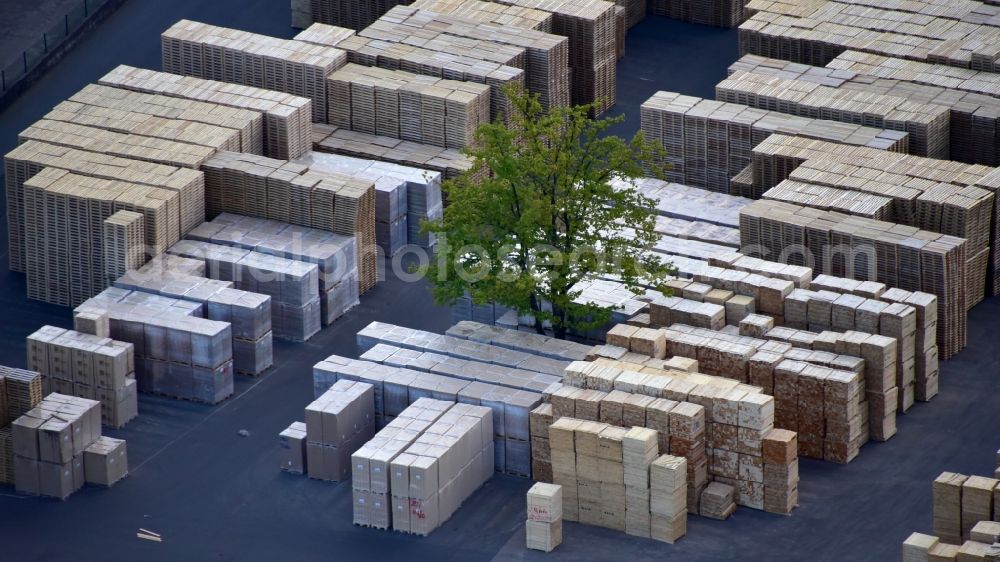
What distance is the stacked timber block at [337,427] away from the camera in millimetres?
41938

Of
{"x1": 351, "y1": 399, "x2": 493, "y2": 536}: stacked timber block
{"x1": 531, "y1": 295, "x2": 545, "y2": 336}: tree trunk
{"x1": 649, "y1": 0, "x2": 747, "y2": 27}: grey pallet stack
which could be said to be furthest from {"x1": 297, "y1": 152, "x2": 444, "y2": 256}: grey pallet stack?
{"x1": 649, "y1": 0, "x2": 747, "y2": 27}: grey pallet stack

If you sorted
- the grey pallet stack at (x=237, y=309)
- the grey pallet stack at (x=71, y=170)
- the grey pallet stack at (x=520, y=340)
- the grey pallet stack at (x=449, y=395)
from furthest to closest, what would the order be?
Answer: the grey pallet stack at (x=71, y=170) < the grey pallet stack at (x=237, y=309) < the grey pallet stack at (x=520, y=340) < the grey pallet stack at (x=449, y=395)

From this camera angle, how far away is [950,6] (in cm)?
5644

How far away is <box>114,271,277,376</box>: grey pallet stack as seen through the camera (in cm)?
4562

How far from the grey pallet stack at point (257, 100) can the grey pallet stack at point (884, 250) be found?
34.3 feet

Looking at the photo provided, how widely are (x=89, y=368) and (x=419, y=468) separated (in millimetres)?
7709

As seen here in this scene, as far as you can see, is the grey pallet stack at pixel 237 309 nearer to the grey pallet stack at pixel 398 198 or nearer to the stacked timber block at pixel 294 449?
the stacked timber block at pixel 294 449

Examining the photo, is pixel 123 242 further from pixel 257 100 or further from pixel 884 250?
pixel 884 250

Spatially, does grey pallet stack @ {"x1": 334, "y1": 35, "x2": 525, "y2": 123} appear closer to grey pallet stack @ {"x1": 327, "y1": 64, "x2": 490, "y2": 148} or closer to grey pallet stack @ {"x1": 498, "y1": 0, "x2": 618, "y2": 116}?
grey pallet stack @ {"x1": 327, "y1": 64, "x2": 490, "y2": 148}

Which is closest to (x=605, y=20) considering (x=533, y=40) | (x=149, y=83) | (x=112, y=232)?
(x=533, y=40)

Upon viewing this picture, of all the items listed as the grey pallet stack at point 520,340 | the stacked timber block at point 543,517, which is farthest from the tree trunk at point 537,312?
the stacked timber block at point 543,517

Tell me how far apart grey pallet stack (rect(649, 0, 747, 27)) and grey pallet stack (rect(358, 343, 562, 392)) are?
66.0 feet

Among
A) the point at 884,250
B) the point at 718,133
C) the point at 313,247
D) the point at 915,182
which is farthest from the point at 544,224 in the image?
the point at 915,182

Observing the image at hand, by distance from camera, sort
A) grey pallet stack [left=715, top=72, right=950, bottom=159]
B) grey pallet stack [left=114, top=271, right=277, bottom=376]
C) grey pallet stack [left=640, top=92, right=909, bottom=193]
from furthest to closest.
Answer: grey pallet stack [left=715, top=72, right=950, bottom=159] → grey pallet stack [left=640, top=92, right=909, bottom=193] → grey pallet stack [left=114, top=271, right=277, bottom=376]
